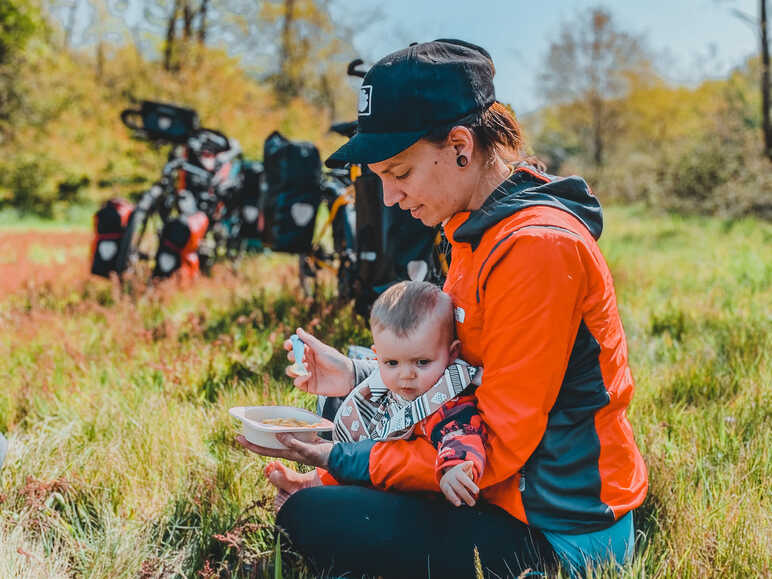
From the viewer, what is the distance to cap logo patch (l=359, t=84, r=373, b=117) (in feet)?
6.02

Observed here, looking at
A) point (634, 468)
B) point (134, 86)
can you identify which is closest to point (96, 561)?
point (634, 468)

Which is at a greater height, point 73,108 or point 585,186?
point 73,108

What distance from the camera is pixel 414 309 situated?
6.16 feet

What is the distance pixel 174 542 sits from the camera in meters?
2.21

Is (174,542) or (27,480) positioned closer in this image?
(174,542)

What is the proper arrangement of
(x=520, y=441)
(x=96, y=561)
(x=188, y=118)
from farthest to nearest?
(x=188, y=118), (x=96, y=561), (x=520, y=441)

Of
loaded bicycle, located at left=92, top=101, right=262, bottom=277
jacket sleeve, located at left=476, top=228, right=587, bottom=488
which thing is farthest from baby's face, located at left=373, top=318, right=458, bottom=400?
loaded bicycle, located at left=92, top=101, right=262, bottom=277

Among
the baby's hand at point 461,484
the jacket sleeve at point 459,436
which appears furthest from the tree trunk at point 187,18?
the baby's hand at point 461,484

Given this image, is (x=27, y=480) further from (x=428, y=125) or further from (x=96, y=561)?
(x=428, y=125)

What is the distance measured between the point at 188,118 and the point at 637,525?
17.3 feet

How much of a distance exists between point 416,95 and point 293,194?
315 cm

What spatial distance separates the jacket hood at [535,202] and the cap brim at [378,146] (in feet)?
0.87

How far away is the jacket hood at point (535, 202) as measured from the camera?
5.75 feet

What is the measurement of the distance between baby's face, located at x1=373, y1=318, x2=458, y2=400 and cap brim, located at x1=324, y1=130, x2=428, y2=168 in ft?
1.51
